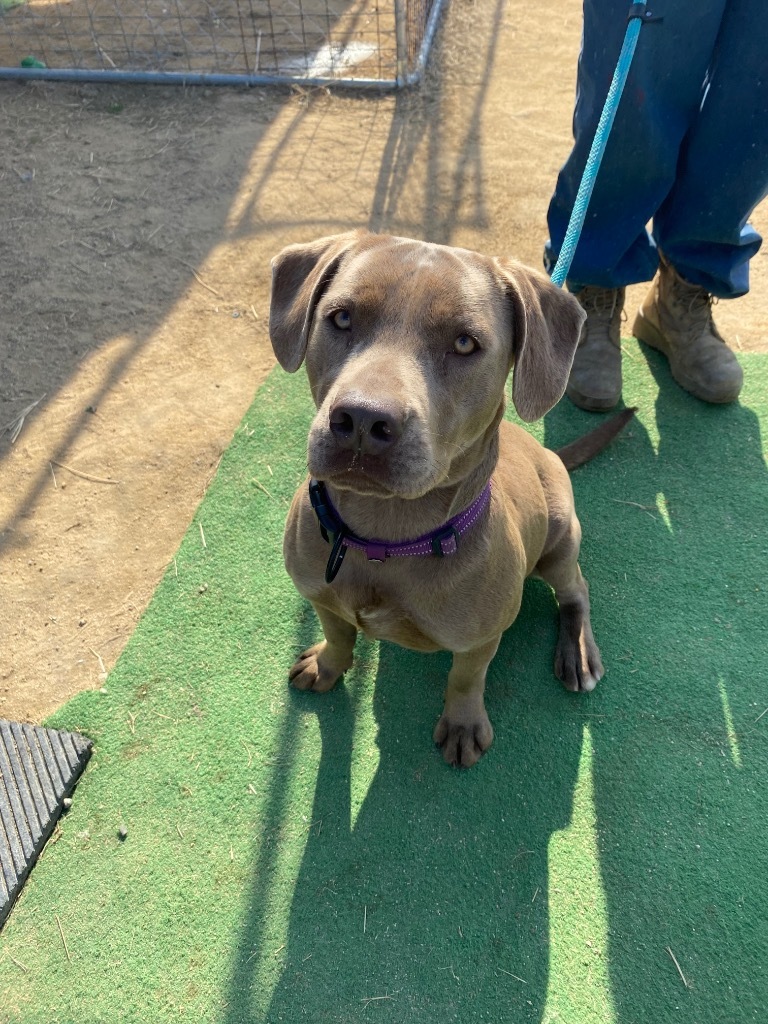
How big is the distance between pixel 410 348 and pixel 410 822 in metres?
1.75

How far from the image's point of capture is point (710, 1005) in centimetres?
231

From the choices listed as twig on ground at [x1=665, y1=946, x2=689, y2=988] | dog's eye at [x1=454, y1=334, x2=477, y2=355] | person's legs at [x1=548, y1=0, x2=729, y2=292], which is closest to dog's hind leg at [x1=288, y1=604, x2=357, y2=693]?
dog's eye at [x1=454, y1=334, x2=477, y2=355]

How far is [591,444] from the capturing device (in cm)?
352

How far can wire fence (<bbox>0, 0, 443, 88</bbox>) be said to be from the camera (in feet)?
21.5

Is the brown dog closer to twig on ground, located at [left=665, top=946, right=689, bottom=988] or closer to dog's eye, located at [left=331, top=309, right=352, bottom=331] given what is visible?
dog's eye, located at [left=331, top=309, right=352, bottom=331]

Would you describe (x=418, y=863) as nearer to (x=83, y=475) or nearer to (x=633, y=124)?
(x=83, y=475)

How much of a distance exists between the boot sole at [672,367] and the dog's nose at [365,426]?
9.38 feet

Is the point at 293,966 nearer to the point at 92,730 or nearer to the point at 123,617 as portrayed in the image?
the point at 92,730

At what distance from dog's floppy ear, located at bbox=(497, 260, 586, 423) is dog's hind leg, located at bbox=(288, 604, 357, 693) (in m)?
1.17

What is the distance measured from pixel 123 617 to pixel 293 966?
1.61m

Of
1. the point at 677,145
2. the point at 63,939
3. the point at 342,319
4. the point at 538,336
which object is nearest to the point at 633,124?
the point at 677,145

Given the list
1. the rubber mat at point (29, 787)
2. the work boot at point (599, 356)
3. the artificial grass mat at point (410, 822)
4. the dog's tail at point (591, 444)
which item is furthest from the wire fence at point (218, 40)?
the rubber mat at point (29, 787)

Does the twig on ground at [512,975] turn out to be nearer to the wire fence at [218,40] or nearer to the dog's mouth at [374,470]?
the dog's mouth at [374,470]

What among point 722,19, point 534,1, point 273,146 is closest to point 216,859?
point 722,19
